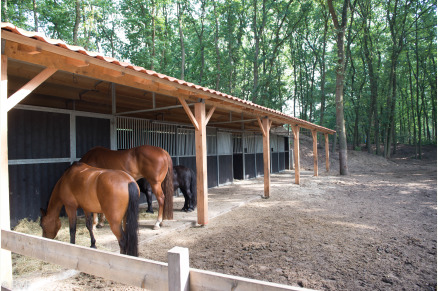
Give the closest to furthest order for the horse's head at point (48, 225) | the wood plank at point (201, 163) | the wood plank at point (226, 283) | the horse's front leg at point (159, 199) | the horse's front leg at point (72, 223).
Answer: the wood plank at point (226, 283), the horse's front leg at point (72, 223), the horse's head at point (48, 225), the horse's front leg at point (159, 199), the wood plank at point (201, 163)

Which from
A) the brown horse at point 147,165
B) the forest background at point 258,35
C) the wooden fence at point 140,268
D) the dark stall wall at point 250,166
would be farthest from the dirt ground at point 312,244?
the forest background at point 258,35

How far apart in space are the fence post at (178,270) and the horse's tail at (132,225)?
1.93 m

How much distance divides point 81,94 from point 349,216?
20.0 feet

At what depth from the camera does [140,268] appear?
4.35 ft

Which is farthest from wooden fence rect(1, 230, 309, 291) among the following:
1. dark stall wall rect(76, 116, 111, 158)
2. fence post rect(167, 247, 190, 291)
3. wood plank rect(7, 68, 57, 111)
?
dark stall wall rect(76, 116, 111, 158)

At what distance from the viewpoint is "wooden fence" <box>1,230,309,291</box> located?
1.12 meters

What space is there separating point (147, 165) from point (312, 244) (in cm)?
314

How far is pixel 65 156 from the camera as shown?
209 inches

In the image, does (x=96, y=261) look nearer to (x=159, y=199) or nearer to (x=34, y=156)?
(x=159, y=199)

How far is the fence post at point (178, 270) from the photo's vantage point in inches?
46.4

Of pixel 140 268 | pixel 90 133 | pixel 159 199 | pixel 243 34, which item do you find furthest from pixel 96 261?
pixel 243 34

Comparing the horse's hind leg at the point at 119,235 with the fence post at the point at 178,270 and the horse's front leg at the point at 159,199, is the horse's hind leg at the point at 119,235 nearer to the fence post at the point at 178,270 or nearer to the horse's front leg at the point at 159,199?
the horse's front leg at the point at 159,199

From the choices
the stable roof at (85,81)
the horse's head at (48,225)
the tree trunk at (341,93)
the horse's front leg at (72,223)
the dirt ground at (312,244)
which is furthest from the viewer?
the tree trunk at (341,93)

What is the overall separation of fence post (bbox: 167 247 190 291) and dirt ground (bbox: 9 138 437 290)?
69.7 inches
